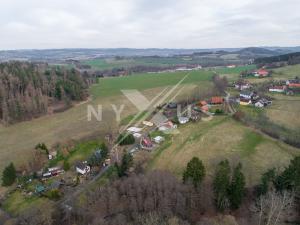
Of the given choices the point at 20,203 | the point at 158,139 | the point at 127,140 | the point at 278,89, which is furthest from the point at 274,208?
the point at 278,89

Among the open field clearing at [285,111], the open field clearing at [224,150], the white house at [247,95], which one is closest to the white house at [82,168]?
the open field clearing at [224,150]

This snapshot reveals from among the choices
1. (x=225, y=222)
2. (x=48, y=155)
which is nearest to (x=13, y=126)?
(x=48, y=155)

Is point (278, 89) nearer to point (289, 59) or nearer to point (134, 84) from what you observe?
point (134, 84)

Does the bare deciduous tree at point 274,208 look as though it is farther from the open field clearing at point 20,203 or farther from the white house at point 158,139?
the open field clearing at point 20,203

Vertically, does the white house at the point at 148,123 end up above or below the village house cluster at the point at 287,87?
below

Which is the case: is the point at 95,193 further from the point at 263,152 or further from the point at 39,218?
the point at 263,152

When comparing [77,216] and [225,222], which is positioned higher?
[225,222]
